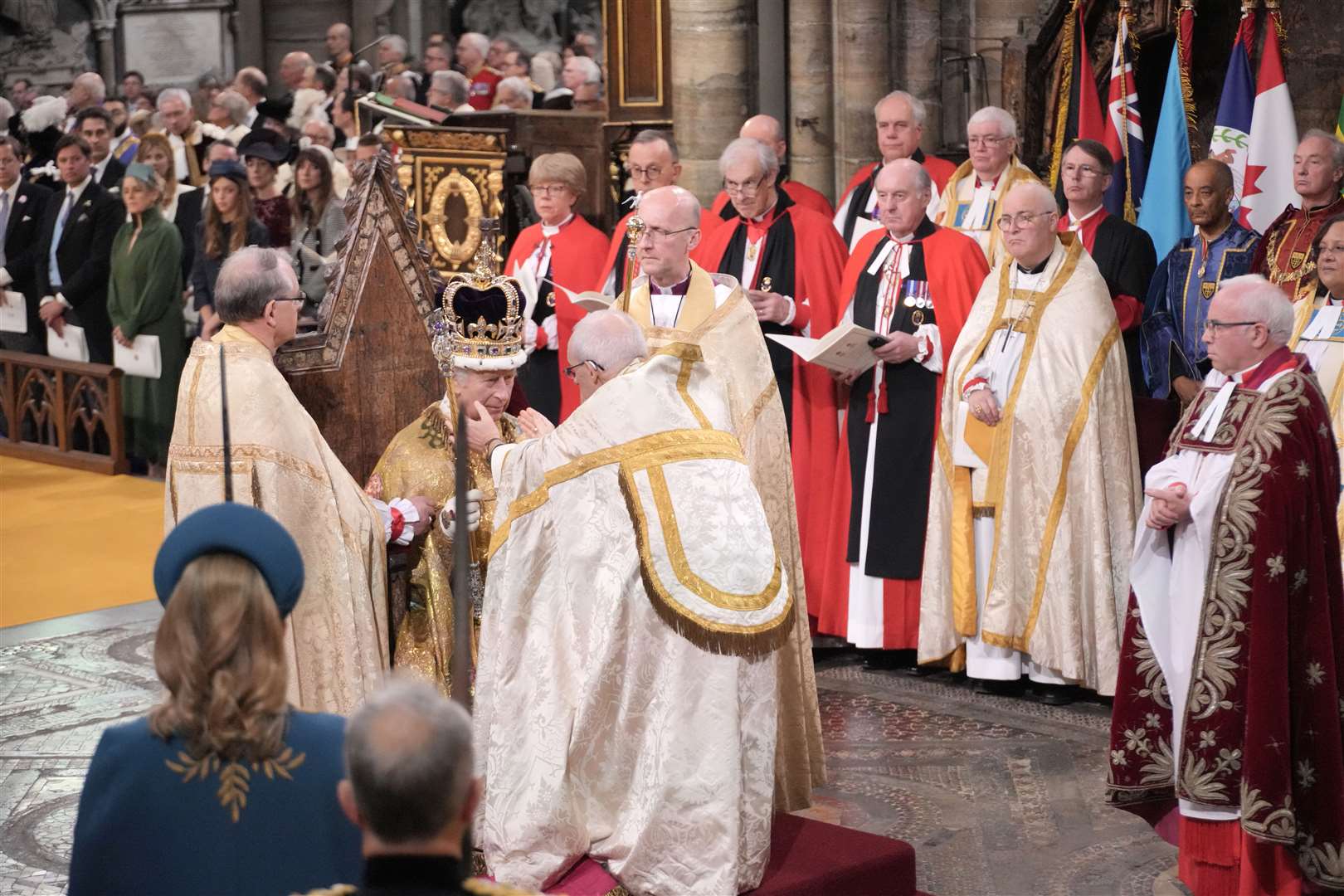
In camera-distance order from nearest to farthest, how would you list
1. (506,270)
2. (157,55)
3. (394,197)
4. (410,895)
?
(410,895)
(394,197)
(506,270)
(157,55)

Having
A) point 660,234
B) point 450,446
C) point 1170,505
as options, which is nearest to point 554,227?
point 660,234

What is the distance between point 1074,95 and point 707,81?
2.45m

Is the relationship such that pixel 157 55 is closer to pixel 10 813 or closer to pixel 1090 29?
pixel 1090 29

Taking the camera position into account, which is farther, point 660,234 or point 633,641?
point 660,234

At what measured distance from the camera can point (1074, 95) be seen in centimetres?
952

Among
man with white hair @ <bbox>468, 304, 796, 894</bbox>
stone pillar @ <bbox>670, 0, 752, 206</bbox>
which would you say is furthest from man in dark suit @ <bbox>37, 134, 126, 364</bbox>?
man with white hair @ <bbox>468, 304, 796, 894</bbox>

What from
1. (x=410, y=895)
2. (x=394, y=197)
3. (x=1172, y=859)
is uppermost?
(x=394, y=197)

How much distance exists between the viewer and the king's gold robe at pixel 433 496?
18.1 feet

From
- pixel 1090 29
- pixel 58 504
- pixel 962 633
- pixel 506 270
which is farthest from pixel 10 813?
pixel 1090 29

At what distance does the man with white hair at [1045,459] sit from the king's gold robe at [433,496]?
2.40 metres

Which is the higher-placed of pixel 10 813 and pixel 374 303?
pixel 374 303

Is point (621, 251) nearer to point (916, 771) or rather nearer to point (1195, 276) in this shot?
point (1195, 276)

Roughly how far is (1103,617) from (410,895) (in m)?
5.27

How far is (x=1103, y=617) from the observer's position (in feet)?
23.2
